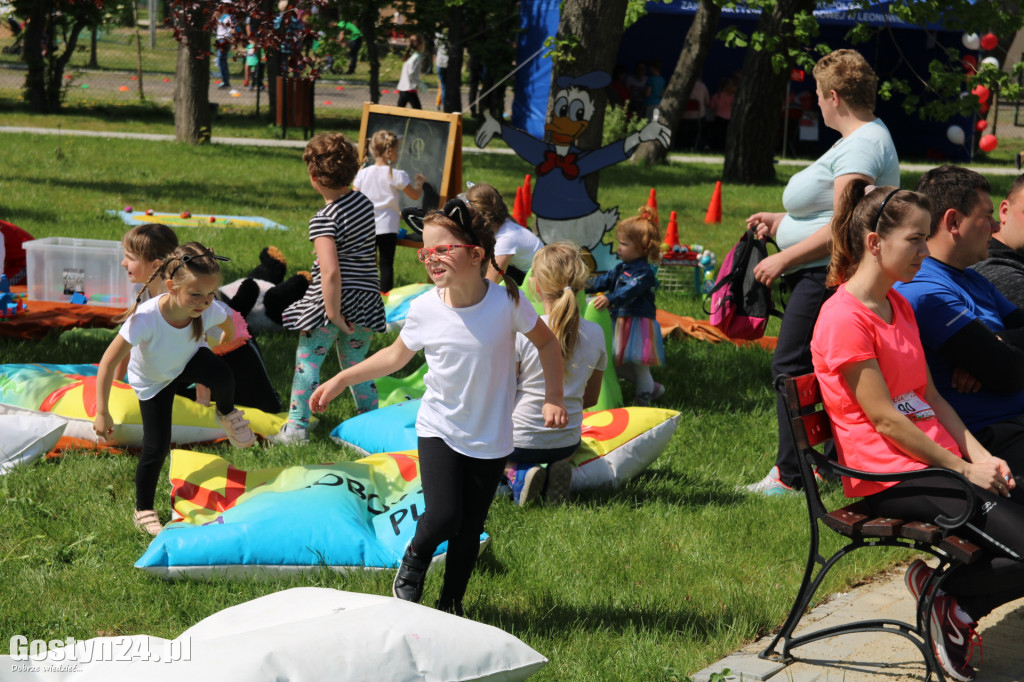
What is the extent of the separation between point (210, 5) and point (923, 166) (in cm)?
1742

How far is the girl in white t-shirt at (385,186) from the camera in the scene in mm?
9961

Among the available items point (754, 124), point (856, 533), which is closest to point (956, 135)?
point (754, 124)

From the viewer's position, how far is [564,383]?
5.38 m

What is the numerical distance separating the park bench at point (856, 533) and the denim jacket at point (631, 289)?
10.4 feet

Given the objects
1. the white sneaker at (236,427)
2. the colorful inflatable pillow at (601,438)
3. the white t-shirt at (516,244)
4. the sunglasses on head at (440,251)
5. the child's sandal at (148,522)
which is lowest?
the child's sandal at (148,522)

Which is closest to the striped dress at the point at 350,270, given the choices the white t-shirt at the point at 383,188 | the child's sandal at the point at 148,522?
the child's sandal at the point at 148,522

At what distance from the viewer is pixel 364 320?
6.41m

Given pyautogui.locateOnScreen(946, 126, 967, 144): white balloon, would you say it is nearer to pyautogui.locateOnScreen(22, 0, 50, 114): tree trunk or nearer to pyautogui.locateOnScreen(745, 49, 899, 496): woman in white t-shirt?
pyautogui.locateOnScreen(22, 0, 50, 114): tree trunk

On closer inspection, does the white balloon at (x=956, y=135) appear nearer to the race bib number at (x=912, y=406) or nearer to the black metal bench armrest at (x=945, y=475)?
the race bib number at (x=912, y=406)

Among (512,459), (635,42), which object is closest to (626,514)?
(512,459)

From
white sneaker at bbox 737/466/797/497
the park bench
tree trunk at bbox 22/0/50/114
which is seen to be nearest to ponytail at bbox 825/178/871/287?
the park bench

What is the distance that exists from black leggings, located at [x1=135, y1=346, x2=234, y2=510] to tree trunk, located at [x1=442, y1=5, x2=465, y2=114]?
1856 cm

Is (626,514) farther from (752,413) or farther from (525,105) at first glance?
(525,105)

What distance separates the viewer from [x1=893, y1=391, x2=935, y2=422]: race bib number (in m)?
3.86
